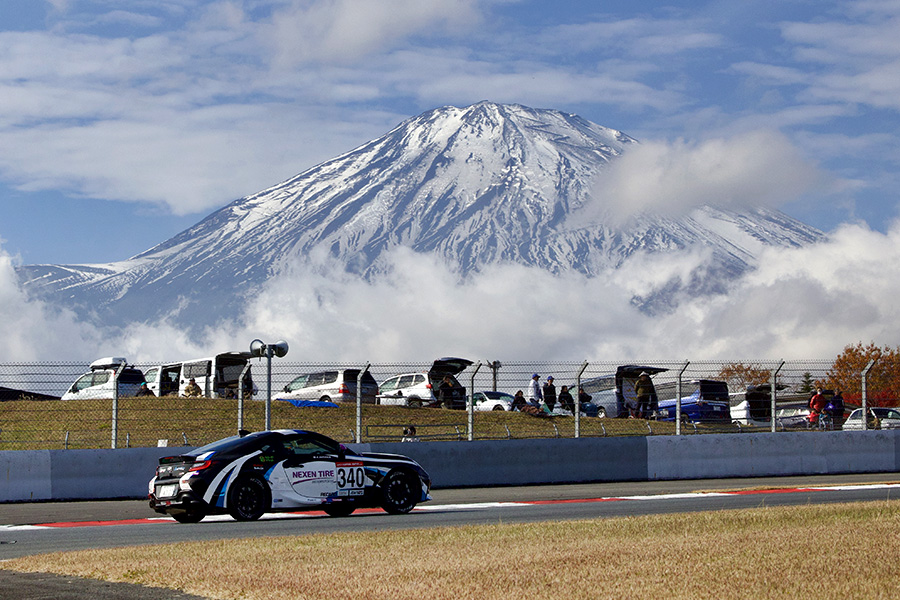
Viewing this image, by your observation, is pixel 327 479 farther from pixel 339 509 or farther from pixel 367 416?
pixel 367 416

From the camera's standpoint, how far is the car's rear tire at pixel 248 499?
Answer: 44.1 ft

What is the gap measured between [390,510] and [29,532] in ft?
13.8

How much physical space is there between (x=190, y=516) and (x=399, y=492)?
2544 millimetres

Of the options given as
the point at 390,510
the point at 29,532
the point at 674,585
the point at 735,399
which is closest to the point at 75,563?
the point at 29,532

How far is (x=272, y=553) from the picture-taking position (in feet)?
30.5

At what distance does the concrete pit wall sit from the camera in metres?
17.3

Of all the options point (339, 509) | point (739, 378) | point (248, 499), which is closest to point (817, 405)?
point (739, 378)

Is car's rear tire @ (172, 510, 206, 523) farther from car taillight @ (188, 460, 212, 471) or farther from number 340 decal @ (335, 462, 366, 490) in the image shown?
number 340 decal @ (335, 462, 366, 490)

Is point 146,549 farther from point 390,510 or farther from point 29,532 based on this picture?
point 390,510

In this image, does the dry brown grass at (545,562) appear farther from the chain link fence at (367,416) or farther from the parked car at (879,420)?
the parked car at (879,420)

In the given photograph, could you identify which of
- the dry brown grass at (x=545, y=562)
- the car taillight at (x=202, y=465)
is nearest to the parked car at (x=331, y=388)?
the car taillight at (x=202, y=465)

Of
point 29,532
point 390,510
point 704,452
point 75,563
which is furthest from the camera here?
point 704,452

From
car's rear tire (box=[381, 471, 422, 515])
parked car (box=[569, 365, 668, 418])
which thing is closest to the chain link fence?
parked car (box=[569, 365, 668, 418])

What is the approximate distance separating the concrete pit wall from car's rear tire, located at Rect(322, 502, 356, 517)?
4.20 meters
